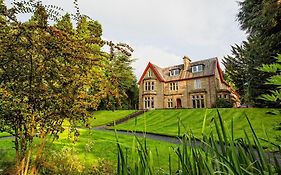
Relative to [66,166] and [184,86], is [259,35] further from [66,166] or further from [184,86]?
[184,86]

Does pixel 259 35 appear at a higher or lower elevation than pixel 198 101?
higher

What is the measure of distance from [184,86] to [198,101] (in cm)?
343

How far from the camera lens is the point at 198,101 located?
121ft

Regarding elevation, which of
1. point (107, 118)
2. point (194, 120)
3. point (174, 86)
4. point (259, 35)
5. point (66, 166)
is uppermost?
point (259, 35)

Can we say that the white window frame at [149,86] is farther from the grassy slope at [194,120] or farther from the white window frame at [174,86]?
the grassy slope at [194,120]

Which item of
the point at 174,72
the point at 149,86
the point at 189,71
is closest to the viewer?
the point at 189,71

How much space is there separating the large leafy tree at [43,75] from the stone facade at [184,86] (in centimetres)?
3201

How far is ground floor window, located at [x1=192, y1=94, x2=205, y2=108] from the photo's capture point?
36312 millimetres

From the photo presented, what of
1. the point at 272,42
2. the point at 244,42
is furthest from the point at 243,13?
the point at 244,42

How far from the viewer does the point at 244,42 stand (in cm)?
3453

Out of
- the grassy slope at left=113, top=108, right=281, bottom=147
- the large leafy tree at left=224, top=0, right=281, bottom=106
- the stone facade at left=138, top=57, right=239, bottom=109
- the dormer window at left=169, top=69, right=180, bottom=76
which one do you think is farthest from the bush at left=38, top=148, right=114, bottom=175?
the dormer window at left=169, top=69, right=180, bottom=76

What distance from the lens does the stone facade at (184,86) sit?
3575cm

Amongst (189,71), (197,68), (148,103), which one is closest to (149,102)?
(148,103)

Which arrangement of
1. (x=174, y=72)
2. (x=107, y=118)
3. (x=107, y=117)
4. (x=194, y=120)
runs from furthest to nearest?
(x=174, y=72) < (x=107, y=117) < (x=107, y=118) < (x=194, y=120)
